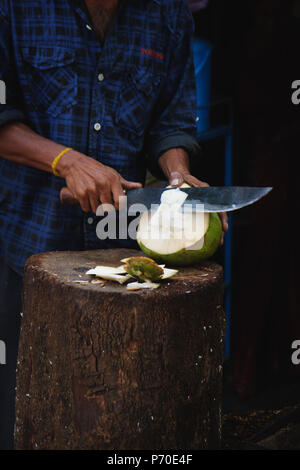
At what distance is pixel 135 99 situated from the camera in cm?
194

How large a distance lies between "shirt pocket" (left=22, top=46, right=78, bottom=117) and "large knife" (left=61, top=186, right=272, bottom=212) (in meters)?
0.34

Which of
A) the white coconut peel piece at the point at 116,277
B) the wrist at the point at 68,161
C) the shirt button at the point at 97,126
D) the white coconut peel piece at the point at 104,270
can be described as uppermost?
the shirt button at the point at 97,126

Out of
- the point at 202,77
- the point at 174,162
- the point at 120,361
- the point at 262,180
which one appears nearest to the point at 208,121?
the point at 202,77

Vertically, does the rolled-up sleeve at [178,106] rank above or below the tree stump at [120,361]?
above

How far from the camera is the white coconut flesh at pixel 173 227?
1586 millimetres

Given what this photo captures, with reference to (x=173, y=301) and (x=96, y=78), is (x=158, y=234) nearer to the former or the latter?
(x=173, y=301)

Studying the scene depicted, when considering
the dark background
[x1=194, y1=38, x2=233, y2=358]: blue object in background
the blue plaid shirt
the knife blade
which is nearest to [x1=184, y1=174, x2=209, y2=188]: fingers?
the knife blade

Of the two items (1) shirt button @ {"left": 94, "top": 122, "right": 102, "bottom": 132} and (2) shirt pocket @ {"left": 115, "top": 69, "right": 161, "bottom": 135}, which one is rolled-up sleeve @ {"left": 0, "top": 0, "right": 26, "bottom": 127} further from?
(2) shirt pocket @ {"left": 115, "top": 69, "right": 161, "bottom": 135}

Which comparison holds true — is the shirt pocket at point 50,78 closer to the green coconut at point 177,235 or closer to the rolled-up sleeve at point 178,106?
the rolled-up sleeve at point 178,106

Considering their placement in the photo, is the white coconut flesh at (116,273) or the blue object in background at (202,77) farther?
the blue object in background at (202,77)

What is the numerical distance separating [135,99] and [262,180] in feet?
3.52

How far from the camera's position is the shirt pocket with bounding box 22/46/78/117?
1.80 m

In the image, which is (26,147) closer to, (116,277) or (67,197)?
(67,197)

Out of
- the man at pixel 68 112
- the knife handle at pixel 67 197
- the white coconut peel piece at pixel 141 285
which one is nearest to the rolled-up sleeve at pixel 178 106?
the man at pixel 68 112
